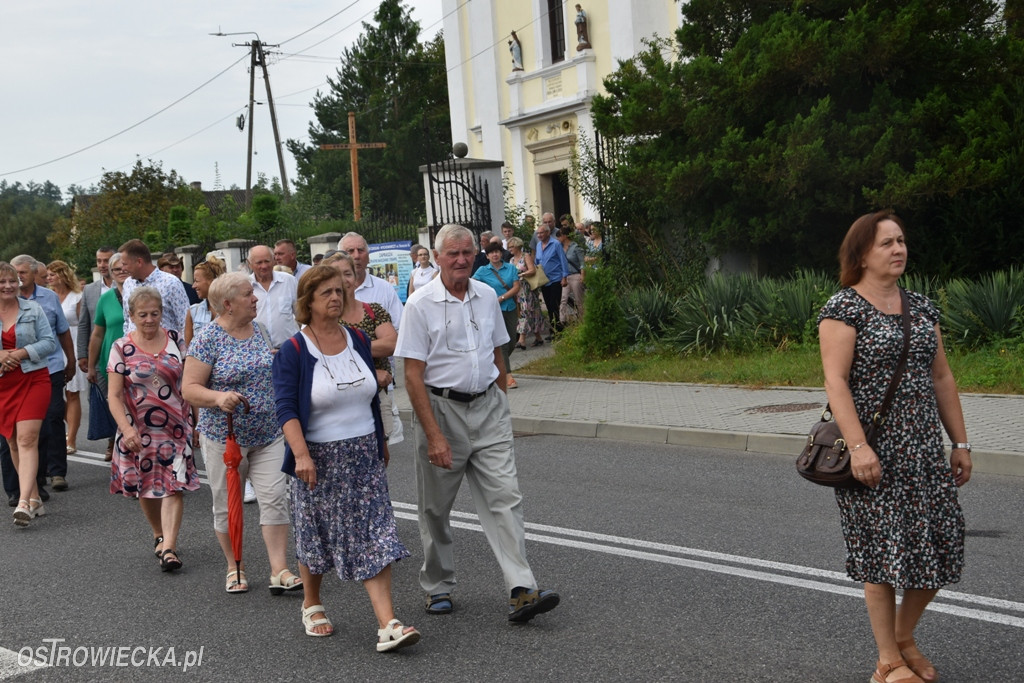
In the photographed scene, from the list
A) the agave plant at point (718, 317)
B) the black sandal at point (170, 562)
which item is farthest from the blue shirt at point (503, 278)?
the black sandal at point (170, 562)

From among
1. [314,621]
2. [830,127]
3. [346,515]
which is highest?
[830,127]

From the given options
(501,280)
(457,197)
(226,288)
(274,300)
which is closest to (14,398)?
(274,300)

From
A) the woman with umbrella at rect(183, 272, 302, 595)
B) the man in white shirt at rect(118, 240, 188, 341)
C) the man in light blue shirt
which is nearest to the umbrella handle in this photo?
the woman with umbrella at rect(183, 272, 302, 595)

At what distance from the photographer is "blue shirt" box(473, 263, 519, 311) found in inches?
562

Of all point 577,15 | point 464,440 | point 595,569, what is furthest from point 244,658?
point 577,15

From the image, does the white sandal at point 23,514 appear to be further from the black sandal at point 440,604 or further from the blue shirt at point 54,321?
the black sandal at point 440,604

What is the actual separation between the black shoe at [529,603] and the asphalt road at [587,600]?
7cm

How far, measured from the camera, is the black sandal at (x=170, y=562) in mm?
7469

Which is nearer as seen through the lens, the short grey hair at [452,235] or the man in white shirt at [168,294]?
the short grey hair at [452,235]

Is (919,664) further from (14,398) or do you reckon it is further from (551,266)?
(551,266)

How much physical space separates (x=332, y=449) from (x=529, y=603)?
1.18 meters

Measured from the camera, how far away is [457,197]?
24516mm

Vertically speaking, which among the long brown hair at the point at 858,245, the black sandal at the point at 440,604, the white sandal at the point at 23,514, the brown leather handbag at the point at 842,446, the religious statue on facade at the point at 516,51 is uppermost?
the religious statue on facade at the point at 516,51

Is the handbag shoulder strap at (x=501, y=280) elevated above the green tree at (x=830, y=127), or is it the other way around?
the green tree at (x=830, y=127)
